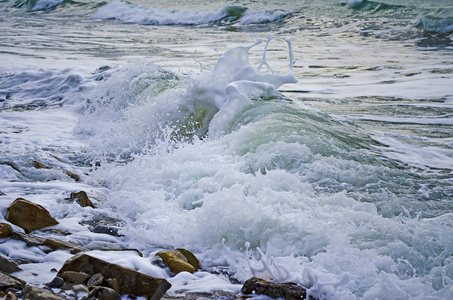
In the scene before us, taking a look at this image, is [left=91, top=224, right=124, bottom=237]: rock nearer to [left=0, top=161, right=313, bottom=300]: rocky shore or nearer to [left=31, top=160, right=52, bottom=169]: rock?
[left=0, top=161, right=313, bottom=300]: rocky shore

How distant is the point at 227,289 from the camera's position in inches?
99.0

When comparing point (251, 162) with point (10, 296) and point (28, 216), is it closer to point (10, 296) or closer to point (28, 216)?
point (28, 216)

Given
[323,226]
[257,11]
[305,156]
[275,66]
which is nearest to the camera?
[323,226]

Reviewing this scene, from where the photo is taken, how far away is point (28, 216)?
10.4 feet

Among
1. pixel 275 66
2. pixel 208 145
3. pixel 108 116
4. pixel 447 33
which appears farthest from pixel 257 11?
pixel 208 145

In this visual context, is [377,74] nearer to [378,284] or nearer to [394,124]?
[394,124]

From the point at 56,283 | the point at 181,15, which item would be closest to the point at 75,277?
the point at 56,283

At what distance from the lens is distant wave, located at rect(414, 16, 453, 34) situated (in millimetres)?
15750

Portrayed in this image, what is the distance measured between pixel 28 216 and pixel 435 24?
53.3ft

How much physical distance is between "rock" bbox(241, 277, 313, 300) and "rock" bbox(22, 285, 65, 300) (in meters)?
0.93

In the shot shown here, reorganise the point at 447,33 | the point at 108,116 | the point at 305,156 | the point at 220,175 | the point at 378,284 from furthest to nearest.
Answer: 1. the point at 447,33
2. the point at 108,116
3. the point at 305,156
4. the point at 220,175
5. the point at 378,284

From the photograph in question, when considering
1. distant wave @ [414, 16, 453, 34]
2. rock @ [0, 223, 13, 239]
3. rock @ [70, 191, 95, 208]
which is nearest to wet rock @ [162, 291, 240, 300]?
rock @ [0, 223, 13, 239]

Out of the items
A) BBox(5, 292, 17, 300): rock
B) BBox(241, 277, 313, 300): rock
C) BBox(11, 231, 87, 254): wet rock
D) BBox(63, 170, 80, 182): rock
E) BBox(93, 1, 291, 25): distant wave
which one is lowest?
BBox(63, 170, 80, 182): rock

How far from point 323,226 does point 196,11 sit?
23.2 meters
